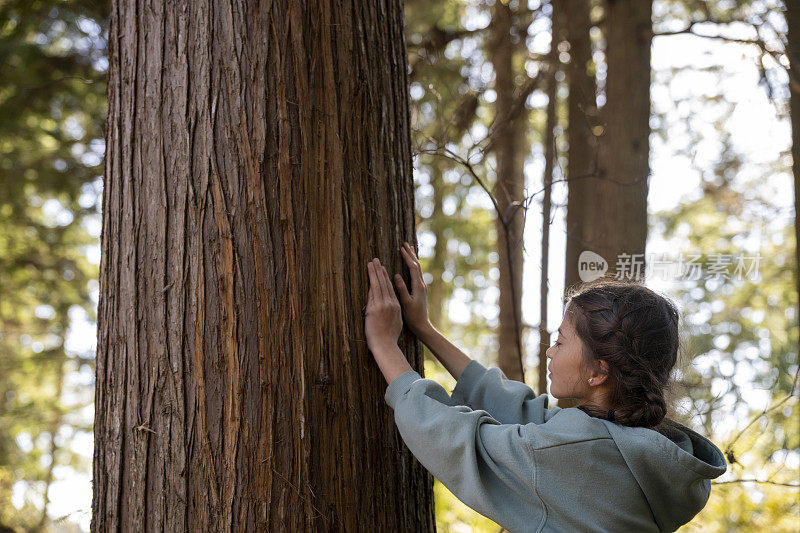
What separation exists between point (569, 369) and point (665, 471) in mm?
367

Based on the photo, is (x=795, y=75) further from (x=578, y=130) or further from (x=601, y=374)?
(x=601, y=374)

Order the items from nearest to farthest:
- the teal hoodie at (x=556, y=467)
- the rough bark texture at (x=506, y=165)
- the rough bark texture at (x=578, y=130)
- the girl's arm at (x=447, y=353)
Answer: the teal hoodie at (x=556, y=467)
the girl's arm at (x=447, y=353)
the rough bark texture at (x=578, y=130)
the rough bark texture at (x=506, y=165)

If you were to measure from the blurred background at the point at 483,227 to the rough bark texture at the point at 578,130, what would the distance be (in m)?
0.09

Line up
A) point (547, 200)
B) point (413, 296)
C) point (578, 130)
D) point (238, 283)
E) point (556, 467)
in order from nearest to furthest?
point (556, 467)
point (238, 283)
point (413, 296)
point (547, 200)
point (578, 130)

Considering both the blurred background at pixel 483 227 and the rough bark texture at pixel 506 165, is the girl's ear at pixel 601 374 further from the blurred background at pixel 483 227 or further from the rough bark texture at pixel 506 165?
the rough bark texture at pixel 506 165

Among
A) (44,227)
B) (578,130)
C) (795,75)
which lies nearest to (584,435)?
(795,75)

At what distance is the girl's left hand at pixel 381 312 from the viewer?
1932mm

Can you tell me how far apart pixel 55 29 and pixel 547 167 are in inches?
178

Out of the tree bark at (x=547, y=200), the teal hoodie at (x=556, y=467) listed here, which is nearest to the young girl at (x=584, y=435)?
the teal hoodie at (x=556, y=467)

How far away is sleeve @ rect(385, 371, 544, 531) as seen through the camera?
1.67 m

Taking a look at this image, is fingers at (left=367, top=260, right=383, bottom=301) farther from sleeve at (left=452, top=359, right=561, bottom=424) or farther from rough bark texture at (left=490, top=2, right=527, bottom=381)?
rough bark texture at (left=490, top=2, right=527, bottom=381)

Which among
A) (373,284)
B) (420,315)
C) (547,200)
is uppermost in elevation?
(547,200)

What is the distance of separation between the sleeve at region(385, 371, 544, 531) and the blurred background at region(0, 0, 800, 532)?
66 centimetres

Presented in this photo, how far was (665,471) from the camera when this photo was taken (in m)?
1.68
